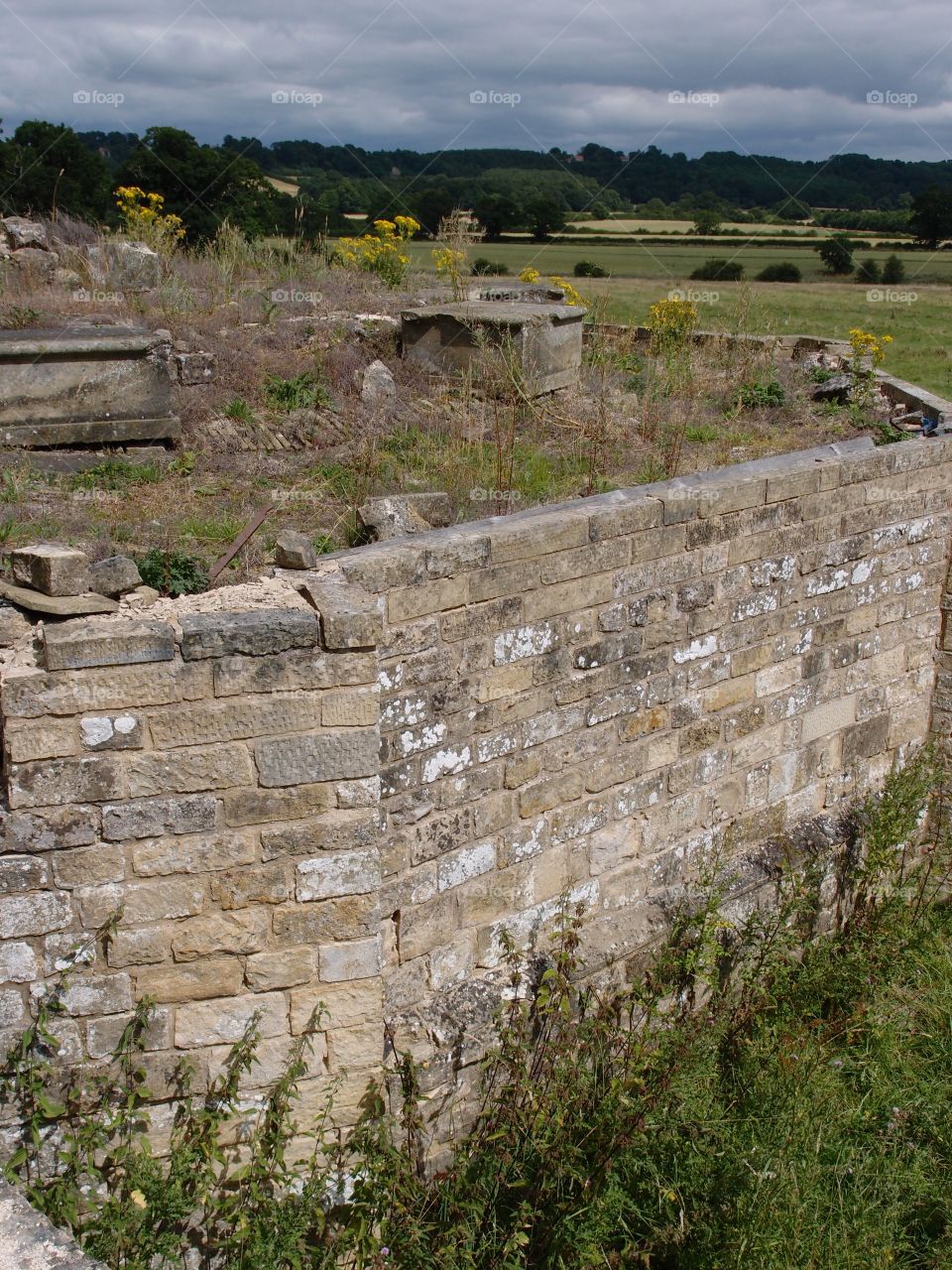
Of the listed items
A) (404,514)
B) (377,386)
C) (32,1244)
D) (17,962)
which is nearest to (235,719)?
(17,962)

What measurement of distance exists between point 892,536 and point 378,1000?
428 cm

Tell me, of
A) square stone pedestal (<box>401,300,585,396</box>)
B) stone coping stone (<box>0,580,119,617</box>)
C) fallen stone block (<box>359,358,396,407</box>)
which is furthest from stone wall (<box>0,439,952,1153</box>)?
fallen stone block (<box>359,358,396,407</box>)

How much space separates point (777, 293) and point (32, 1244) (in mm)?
19382

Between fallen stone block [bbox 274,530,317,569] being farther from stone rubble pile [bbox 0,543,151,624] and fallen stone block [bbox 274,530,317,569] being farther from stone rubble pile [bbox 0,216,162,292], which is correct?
stone rubble pile [bbox 0,216,162,292]

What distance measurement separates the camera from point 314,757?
381 centimetres

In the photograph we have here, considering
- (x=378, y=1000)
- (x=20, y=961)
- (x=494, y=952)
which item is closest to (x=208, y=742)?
(x=20, y=961)

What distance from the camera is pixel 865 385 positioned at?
940cm

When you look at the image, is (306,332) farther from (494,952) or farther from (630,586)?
(494,952)

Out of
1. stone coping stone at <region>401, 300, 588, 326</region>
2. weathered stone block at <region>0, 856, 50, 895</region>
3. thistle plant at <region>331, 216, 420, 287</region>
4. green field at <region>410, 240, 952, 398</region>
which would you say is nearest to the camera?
weathered stone block at <region>0, 856, 50, 895</region>

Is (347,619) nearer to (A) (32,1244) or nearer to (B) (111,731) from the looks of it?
(B) (111,731)

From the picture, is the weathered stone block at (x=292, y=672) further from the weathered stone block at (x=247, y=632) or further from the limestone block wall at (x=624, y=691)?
the limestone block wall at (x=624, y=691)

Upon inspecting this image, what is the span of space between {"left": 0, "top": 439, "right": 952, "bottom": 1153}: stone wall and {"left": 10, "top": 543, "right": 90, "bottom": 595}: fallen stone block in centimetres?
20

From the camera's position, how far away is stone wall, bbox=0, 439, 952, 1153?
3596mm

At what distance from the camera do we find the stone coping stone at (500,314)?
841cm
